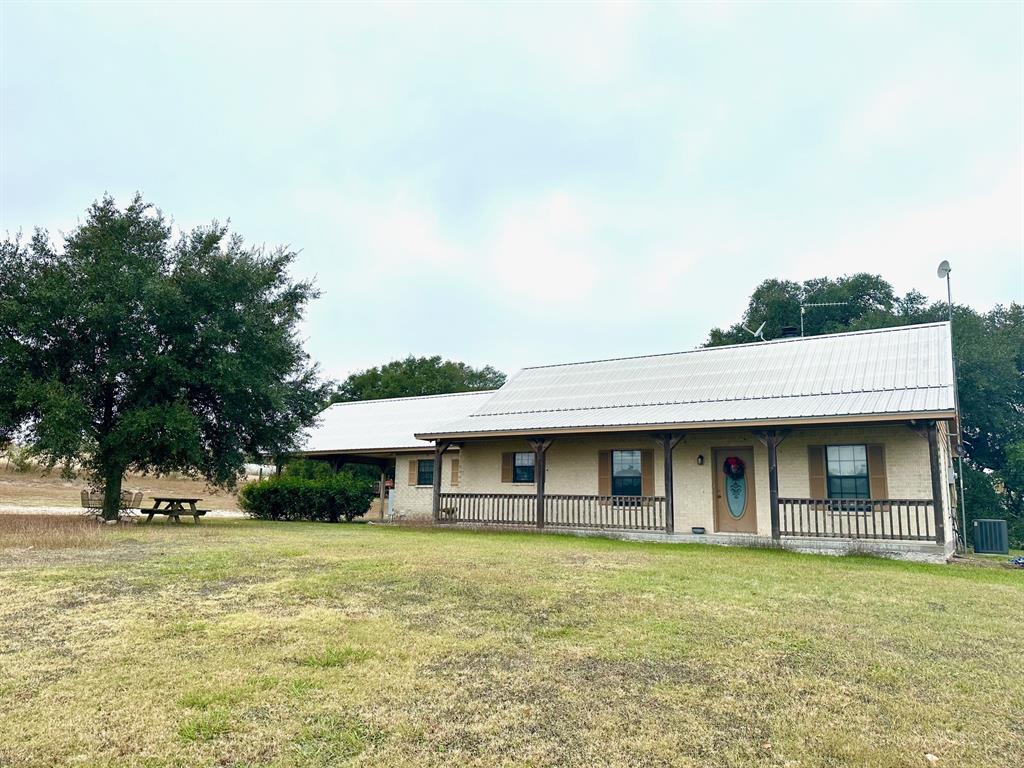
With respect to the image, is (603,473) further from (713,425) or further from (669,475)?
(713,425)

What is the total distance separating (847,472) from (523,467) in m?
8.45

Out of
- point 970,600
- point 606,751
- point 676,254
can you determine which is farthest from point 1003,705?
point 676,254

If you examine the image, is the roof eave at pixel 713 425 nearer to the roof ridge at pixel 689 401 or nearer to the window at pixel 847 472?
the window at pixel 847 472

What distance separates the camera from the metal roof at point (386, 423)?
78.0ft

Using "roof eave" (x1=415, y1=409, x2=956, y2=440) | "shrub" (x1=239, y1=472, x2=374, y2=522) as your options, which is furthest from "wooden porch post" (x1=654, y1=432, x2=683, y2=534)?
"shrub" (x1=239, y1=472, x2=374, y2=522)

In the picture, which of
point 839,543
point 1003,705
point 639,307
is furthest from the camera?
point 639,307

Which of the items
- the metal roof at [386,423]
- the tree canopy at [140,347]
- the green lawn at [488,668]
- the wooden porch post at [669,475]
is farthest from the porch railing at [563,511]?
the green lawn at [488,668]

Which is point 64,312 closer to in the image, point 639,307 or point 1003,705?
point 1003,705

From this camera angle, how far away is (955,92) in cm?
1647

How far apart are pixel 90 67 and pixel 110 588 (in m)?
15.6

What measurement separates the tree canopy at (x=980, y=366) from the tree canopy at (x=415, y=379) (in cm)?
2231

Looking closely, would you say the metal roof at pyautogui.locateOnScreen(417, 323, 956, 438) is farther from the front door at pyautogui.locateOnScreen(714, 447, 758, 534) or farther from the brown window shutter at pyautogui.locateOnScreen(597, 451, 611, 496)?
the front door at pyautogui.locateOnScreen(714, 447, 758, 534)

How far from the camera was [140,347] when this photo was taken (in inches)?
Answer: 656

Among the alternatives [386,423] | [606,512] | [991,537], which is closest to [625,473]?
[606,512]
